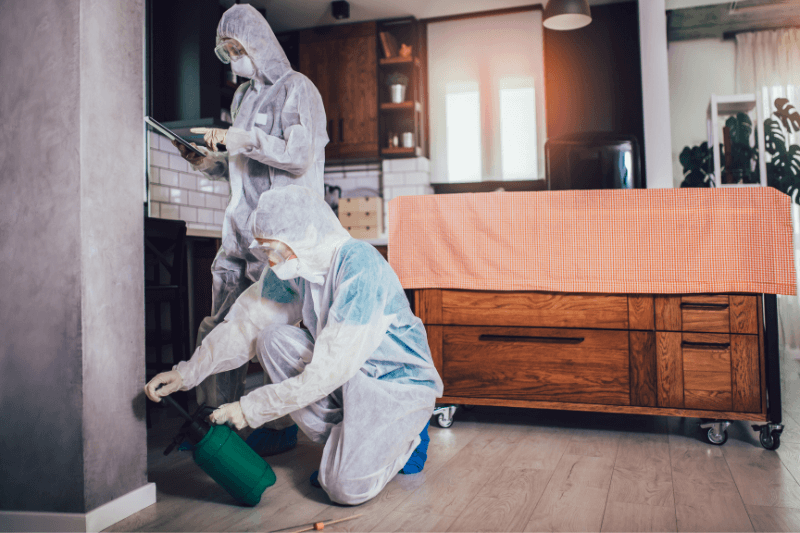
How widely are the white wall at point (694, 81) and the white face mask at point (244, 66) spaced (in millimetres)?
3996

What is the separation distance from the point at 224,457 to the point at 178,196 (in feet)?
7.98

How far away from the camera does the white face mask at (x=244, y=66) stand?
78.1 inches

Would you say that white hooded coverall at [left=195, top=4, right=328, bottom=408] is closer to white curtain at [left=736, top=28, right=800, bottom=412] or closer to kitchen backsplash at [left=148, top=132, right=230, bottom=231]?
kitchen backsplash at [left=148, top=132, right=230, bottom=231]

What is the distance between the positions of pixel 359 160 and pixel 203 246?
1.86m

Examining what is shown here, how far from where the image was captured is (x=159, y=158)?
3.31m

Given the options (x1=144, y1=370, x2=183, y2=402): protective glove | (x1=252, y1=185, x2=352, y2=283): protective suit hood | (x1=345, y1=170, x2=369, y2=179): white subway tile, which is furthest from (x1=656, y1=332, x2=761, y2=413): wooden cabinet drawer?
(x1=345, y1=170, x2=369, y2=179): white subway tile

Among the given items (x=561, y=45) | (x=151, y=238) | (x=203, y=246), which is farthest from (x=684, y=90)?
(x=151, y=238)

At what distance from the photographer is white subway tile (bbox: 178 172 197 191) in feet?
11.5

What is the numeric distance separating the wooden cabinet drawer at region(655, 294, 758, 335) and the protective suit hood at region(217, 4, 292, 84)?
1.52m

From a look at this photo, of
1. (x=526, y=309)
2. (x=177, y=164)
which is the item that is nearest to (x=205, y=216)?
(x=177, y=164)

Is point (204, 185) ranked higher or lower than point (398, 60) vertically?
lower

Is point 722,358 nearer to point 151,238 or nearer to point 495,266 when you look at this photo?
point 495,266

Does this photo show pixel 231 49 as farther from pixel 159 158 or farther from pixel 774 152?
pixel 774 152

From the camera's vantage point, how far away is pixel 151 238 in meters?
2.38
